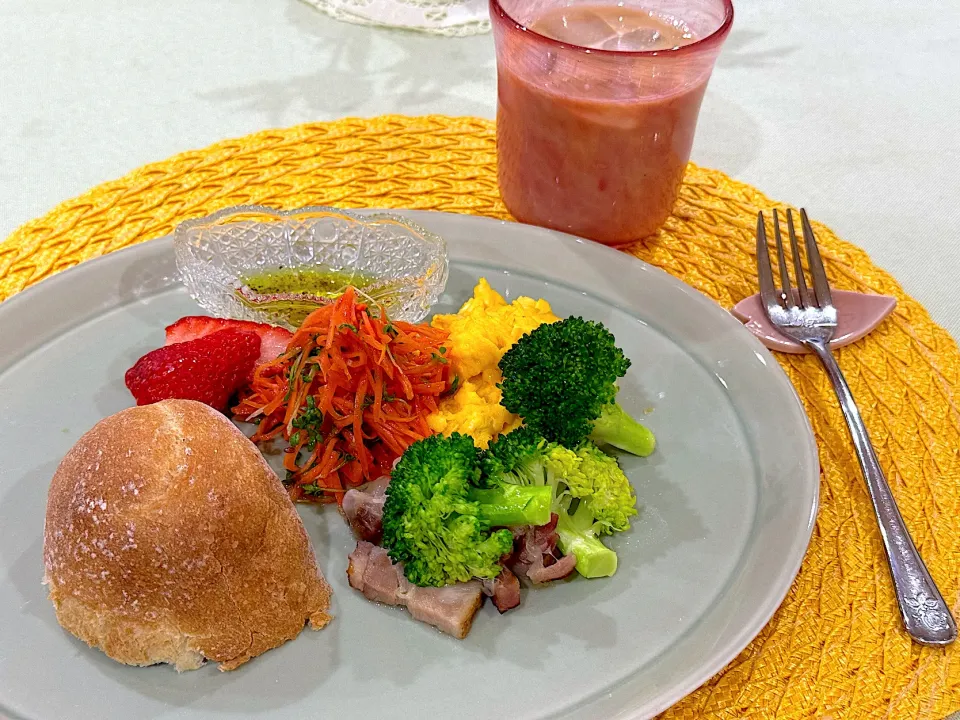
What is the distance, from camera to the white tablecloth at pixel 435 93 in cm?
399

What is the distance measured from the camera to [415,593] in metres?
2.22

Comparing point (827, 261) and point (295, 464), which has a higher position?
point (827, 261)

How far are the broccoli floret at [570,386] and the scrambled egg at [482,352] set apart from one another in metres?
0.08

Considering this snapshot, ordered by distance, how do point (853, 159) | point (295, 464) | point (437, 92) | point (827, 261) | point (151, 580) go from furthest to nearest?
1. point (437, 92)
2. point (853, 159)
3. point (827, 261)
4. point (295, 464)
5. point (151, 580)

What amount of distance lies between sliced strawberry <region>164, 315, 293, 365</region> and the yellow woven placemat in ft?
2.20

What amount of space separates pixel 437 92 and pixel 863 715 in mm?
3710

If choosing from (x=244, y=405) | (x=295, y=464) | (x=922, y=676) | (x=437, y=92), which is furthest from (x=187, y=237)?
(x=922, y=676)

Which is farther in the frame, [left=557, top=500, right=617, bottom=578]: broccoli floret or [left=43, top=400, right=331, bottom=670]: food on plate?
[left=557, top=500, right=617, bottom=578]: broccoli floret

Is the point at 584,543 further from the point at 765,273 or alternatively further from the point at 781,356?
the point at 765,273

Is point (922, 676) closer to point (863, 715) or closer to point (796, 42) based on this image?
point (863, 715)

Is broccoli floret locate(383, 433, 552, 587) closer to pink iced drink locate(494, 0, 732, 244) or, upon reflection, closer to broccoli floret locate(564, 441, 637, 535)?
broccoli floret locate(564, 441, 637, 535)

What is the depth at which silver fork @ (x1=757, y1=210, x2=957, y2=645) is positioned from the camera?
2.21m

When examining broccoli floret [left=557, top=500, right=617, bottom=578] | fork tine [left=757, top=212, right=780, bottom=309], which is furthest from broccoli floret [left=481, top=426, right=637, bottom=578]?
fork tine [left=757, top=212, right=780, bottom=309]

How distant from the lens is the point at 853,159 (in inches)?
169
